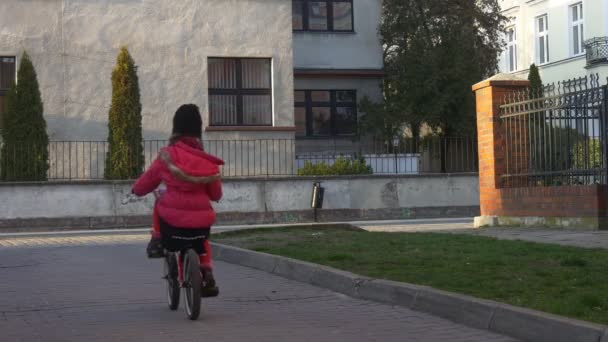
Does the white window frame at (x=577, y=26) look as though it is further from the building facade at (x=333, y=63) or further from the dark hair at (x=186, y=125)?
the dark hair at (x=186, y=125)

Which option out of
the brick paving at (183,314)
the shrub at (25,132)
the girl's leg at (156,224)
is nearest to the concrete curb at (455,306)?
the brick paving at (183,314)

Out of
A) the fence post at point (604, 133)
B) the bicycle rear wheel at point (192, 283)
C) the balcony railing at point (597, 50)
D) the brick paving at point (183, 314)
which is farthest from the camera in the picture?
the balcony railing at point (597, 50)

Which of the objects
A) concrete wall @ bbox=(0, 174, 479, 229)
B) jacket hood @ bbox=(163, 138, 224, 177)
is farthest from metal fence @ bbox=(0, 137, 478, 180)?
jacket hood @ bbox=(163, 138, 224, 177)

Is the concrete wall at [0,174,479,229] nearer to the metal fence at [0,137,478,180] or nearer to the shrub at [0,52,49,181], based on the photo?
the shrub at [0,52,49,181]

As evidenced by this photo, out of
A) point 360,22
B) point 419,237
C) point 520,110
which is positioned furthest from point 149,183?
point 360,22

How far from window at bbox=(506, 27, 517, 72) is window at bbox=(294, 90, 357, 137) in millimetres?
12835

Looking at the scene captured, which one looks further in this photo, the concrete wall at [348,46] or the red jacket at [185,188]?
the concrete wall at [348,46]

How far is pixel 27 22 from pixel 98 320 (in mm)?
20967

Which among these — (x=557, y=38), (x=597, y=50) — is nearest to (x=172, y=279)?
(x=597, y=50)

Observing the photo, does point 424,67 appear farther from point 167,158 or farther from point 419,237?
point 167,158

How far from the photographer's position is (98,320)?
819cm

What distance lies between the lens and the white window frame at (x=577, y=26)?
4081 centimetres

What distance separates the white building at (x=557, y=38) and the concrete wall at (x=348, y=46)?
638 cm

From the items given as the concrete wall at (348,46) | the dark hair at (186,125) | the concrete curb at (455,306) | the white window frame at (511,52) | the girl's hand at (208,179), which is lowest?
the concrete curb at (455,306)
